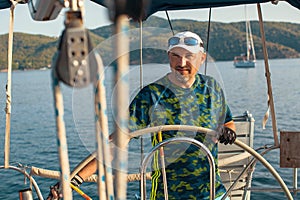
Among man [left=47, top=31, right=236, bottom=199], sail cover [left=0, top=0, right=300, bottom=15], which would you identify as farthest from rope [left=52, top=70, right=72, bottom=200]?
sail cover [left=0, top=0, right=300, bottom=15]

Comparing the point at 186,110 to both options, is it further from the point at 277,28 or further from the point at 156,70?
the point at 277,28

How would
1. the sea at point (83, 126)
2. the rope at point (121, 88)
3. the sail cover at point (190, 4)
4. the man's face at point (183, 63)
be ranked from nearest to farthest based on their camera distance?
the rope at point (121, 88), the sea at point (83, 126), the man's face at point (183, 63), the sail cover at point (190, 4)

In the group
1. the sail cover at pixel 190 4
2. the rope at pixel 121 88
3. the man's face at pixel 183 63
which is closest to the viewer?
the rope at pixel 121 88

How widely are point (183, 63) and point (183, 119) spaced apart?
21cm

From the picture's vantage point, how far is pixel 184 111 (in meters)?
1.92

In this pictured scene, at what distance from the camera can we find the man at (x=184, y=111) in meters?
1.89

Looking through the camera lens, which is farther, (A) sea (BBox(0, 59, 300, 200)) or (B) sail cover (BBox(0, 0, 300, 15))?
(B) sail cover (BBox(0, 0, 300, 15))

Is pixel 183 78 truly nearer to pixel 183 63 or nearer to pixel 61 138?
pixel 183 63

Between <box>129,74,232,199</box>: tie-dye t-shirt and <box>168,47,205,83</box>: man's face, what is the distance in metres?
0.04

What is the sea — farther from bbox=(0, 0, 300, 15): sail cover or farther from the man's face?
bbox=(0, 0, 300, 15): sail cover

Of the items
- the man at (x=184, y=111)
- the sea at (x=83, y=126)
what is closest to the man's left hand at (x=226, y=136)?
the man at (x=184, y=111)

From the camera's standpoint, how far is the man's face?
74.0 inches

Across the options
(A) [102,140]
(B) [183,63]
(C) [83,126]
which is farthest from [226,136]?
(A) [102,140]

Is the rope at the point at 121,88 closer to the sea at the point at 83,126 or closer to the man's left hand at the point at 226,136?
the sea at the point at 83,126
